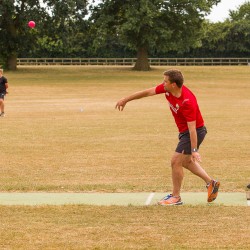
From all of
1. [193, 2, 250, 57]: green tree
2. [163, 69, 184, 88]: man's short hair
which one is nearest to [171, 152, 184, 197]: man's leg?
[163, 69, 184, 88]: man's short hair

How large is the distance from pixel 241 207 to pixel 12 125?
585 inches

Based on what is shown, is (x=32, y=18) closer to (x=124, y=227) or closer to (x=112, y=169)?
(x=112, y=169)

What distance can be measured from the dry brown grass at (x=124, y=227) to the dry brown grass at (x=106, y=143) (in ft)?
8.35

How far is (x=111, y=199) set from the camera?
10797 mm

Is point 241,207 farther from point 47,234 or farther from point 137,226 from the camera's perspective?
point 47,234

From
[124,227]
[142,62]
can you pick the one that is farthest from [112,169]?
[142,62]

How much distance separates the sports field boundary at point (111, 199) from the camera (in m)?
10.3

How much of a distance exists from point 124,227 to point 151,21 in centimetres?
5207

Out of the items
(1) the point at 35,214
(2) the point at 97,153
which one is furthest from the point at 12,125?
(1) the point at 35,214

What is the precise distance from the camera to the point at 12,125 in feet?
77.4

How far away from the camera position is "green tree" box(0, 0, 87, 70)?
58.1m

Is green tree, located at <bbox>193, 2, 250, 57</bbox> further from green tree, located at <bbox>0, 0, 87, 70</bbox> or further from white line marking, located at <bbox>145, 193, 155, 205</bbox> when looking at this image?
white line marking, located at <bbox>145, 193, 155, 205</bbox>

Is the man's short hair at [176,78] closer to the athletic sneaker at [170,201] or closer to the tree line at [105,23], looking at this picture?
the athletic sneaker at [170,201]

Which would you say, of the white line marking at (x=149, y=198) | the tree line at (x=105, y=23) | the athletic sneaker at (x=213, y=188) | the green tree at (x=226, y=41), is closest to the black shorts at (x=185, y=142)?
the athletic sneaker at (x=213, y=188)
